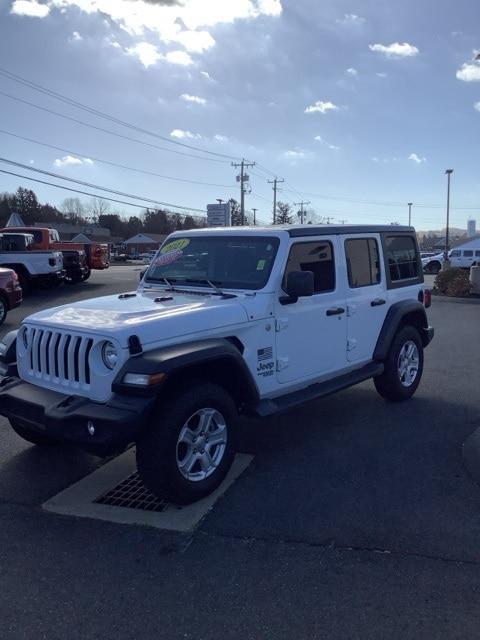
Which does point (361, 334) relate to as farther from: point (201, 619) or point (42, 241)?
point (42, 241)

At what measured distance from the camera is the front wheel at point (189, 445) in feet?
12.2

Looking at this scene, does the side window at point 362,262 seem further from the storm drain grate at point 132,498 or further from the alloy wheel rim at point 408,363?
the storm drain grate at point 132,498

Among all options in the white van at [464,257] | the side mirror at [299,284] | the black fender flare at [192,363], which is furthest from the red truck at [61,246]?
the white van at [464,257]

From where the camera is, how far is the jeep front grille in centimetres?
386

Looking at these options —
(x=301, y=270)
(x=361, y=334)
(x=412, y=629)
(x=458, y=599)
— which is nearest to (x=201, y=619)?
(x=412, y=629)

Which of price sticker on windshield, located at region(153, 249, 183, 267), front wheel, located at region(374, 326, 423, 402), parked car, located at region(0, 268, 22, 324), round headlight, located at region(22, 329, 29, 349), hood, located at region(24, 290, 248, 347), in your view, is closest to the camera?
hood, located at region(24, 290, 248, 347)

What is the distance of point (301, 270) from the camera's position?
504cm

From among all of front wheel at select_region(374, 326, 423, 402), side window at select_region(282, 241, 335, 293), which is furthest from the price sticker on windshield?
front wheel at select_region(374, 326, 423, 402)

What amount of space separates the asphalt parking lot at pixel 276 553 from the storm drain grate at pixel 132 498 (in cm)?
31

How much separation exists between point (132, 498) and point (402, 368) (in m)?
3.61

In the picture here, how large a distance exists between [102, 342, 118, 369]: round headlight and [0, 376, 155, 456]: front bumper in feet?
0.73

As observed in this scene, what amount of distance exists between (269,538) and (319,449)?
63.5 inches

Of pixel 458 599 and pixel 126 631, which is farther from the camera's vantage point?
pixel 458 599

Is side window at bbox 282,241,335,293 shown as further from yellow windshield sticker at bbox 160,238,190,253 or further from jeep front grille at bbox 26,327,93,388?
jeep front grille at bbox 26,327,93,388
